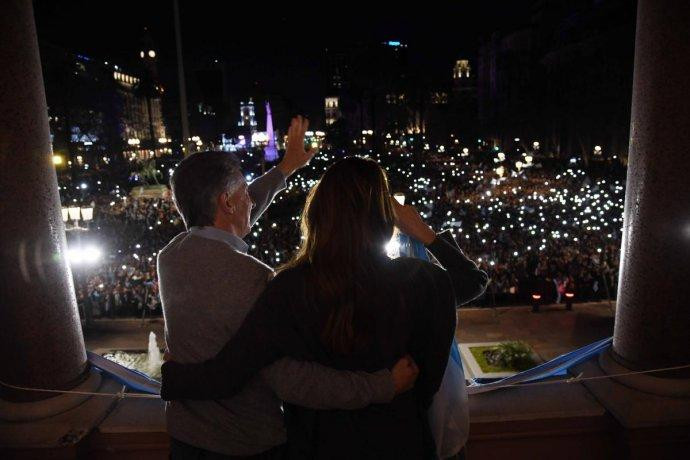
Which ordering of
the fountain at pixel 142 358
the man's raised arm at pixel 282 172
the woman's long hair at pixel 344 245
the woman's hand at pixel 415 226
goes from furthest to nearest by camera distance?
the fountain at pixel 142 358
the man's raised arm at pixel 282 172
the woman's hand at pixel 415 226
the woman's long hair at pixel 344 245

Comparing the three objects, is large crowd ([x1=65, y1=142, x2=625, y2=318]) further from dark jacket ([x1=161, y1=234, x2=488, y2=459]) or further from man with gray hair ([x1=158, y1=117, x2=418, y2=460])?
dark jacket ([x1=161, y1=234, x2=488, y2=459])

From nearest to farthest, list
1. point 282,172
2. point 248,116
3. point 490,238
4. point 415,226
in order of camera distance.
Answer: point 415,226, point 282,172, point 490,238, point 248,116

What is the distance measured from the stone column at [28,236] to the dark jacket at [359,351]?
185 centimetres

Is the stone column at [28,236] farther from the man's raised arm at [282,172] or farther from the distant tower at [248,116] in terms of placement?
the distant tower at [248,116]

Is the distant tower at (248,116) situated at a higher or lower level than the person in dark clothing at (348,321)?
higher

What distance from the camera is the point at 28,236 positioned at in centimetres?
336

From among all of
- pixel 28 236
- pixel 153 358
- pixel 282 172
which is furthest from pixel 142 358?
pixel 282 172

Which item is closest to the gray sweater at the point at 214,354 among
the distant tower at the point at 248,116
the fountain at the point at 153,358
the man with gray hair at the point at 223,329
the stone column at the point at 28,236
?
the man with gray hair at the point at 223,329

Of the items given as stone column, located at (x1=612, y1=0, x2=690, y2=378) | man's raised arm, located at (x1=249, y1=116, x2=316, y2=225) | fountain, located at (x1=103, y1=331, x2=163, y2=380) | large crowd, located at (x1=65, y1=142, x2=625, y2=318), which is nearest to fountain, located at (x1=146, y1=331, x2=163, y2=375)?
fountain, located at (x1=103, y1=331, x2=163, y2=380)

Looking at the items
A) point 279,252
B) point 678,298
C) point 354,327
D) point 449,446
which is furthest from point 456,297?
point 279,252

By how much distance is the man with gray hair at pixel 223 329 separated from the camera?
191cm

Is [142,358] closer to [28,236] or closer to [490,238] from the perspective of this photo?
[28,236]

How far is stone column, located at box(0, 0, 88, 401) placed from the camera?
330 centimetres

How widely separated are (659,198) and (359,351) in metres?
2.55
